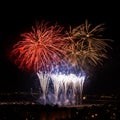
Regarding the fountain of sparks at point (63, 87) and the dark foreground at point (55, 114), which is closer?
the dark foreground at point (55, 114)

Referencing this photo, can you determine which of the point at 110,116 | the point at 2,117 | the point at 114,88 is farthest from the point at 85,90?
the point at 2,117

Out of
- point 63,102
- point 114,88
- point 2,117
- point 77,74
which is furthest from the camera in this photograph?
point 114,88

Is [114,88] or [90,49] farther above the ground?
[90,49]

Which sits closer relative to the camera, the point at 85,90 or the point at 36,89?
the point at 36,89

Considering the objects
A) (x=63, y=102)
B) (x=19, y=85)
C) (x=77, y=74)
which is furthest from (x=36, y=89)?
(x=77, y=74)

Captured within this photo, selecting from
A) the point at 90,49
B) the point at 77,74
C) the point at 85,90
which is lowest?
the point at 85,90

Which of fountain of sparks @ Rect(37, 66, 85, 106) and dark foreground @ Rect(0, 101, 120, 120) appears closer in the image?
dark foreground @ Rect(0, 101, 120, 120)

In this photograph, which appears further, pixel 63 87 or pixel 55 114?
pixel 63 87

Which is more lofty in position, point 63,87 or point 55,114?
point 63,87

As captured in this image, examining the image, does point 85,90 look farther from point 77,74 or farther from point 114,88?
point 77,74

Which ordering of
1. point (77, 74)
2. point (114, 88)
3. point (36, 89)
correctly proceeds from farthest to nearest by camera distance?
point (114, 88)
point (36, 89)
point (77, 74)
